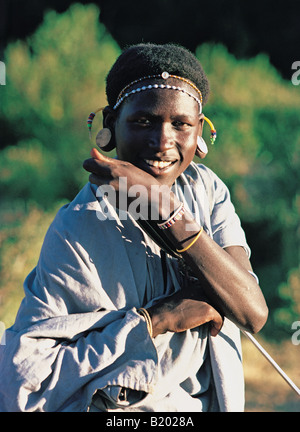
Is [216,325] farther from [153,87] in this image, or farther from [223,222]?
[153,87]

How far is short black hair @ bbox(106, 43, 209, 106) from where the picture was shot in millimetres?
2131

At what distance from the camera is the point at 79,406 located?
1958 mm

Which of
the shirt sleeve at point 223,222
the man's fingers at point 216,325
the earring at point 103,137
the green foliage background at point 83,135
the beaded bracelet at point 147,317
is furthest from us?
the green foliage background at point 83,135

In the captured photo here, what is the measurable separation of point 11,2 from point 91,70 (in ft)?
2.29

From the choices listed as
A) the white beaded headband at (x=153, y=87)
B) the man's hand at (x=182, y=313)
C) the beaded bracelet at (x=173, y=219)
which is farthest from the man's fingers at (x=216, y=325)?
the white beaded headband at (x=153, y=87)

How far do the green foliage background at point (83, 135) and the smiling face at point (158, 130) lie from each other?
7.34ft

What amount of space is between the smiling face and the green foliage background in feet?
7.34

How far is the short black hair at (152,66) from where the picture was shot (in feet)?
6.99

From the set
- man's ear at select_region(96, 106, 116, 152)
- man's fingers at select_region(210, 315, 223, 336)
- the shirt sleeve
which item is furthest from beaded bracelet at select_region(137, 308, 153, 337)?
man's ear at select_region(96, 106, 116, 152)

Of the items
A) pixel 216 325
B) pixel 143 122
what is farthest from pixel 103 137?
pixel 216 325

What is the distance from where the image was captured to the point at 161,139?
2.09 m

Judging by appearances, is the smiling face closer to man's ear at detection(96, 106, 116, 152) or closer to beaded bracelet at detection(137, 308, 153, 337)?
man's ear at detection(96, 106, 116, 152)

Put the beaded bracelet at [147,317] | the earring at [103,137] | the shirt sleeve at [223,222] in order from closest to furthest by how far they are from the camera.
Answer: the beaded bracelet at [147,317] < the earring at [103,137] < the shirt sleeve at [223,222]

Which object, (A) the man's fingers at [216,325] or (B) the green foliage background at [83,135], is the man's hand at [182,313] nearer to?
(A) the man's fingers at [216,325]
